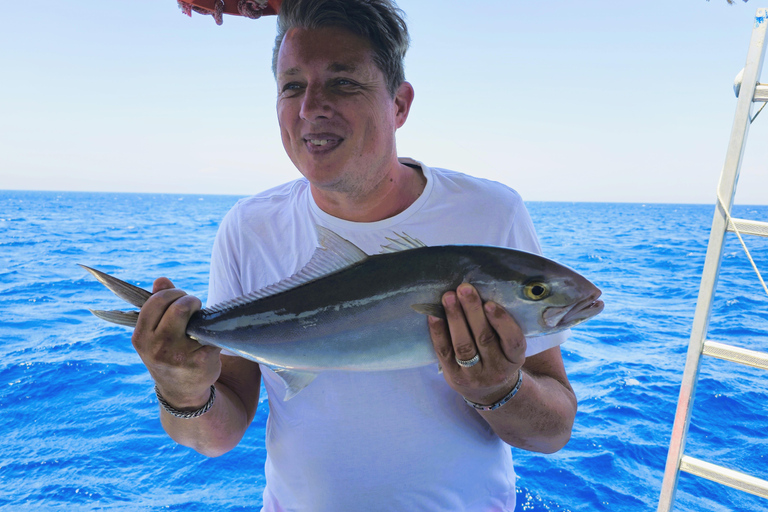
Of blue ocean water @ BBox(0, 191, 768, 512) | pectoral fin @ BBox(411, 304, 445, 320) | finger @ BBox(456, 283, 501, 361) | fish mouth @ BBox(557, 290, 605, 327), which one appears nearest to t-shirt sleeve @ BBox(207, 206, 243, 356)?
pectoral fin @ BBox(411, 304, 445, 320)

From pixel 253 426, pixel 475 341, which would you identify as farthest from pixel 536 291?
pixel 253 426

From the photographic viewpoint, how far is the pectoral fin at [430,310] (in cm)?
142

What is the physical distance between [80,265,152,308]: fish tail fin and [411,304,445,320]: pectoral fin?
2.84 ft

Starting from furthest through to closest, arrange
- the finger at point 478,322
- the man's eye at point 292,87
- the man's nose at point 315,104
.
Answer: the man's eye at point 292,87, the man's nose at point 315,104, the finger at point 478,322

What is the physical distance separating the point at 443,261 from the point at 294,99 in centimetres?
89

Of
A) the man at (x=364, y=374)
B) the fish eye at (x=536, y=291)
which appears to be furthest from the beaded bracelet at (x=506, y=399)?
the fish eye at (x=536, y=291)

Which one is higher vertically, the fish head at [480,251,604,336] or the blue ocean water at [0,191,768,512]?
the fish head at [480,251,604,336]

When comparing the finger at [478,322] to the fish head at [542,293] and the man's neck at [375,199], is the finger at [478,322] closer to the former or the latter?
the fish head at [542,293]

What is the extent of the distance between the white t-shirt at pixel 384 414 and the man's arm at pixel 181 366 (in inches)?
8.8

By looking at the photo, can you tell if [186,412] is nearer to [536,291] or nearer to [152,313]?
[152,313]

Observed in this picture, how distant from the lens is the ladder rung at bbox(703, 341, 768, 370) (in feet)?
8.40

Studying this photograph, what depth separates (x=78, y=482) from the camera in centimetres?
591

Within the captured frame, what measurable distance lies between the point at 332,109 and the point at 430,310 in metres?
0.84

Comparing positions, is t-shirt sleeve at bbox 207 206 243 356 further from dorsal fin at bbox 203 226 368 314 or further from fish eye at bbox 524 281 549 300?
fish eye at bbox 524 281 549 300
